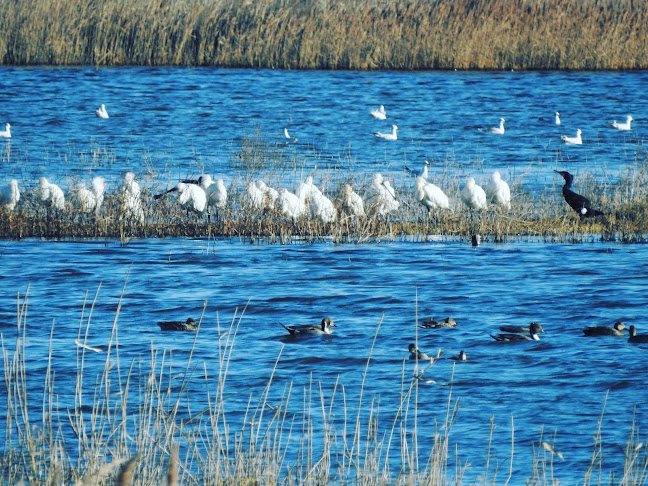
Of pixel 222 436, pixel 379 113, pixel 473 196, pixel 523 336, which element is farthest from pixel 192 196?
pixel 379 113

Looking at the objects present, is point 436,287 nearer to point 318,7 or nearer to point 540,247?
point 540,247

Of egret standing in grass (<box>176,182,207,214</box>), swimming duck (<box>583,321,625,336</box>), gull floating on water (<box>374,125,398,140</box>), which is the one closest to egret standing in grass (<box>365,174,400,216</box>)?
egret standing in grass (<box>176,182,207,214</box>)

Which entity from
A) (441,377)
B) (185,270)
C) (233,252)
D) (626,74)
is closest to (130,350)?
(441,377)

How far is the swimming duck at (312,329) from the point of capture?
369 inches

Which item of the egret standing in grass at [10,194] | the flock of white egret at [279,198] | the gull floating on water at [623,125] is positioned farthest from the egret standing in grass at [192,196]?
the gull floating on water at [623,125]

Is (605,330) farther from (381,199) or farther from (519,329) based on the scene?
(381,199)

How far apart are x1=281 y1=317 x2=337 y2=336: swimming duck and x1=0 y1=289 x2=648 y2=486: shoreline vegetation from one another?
26.3 inches

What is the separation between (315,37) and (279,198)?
16688 millimetres

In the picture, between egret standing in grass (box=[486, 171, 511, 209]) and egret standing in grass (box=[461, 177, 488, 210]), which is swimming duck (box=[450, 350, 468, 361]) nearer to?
egret standing in grass (box=[461, 177, 488, 210])

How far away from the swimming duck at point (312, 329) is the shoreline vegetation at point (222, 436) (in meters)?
0.67

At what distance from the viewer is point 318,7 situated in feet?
103

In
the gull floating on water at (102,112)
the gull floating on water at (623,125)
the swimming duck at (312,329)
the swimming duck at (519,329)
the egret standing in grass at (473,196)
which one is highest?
the egret standing in grass at (473,196)

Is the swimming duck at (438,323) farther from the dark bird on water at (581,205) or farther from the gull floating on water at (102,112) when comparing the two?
the gull floating on water at (102,112)

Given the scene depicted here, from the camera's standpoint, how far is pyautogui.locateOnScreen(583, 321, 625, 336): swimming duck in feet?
31.4
